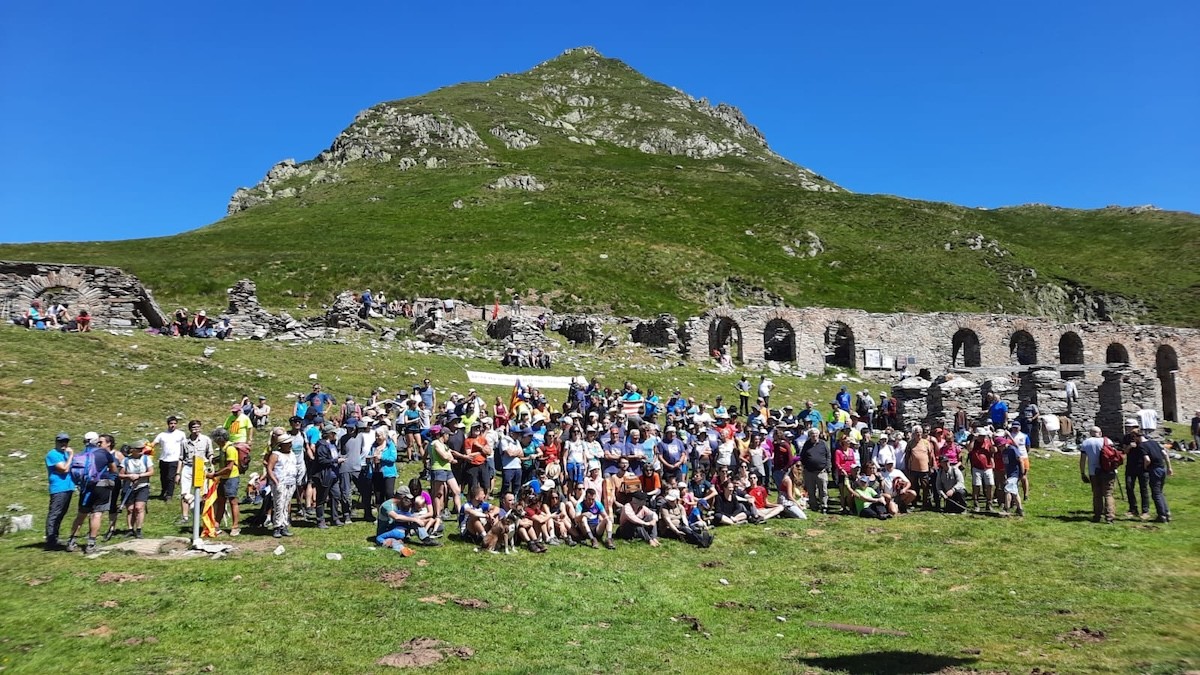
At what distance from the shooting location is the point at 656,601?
10.9 meters

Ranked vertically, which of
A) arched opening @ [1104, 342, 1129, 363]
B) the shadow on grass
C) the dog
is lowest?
the shadow on grass

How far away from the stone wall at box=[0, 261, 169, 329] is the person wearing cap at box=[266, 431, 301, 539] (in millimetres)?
22570

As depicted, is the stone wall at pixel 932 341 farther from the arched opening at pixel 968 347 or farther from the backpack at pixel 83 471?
the backpack at pixel 83 471

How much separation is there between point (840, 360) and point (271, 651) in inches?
1712

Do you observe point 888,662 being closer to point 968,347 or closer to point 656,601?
point 656,601

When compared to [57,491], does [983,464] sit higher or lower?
lower

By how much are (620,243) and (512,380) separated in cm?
4542

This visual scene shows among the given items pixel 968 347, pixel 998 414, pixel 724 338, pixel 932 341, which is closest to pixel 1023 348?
pixel 968 347

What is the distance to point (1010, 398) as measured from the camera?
85.6 ft

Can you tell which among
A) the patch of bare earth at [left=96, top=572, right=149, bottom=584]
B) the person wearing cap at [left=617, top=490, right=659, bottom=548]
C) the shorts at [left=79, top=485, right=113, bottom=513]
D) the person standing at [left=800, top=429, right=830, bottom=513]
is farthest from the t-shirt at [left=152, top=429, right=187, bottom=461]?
the person standing at [left=800, top=429, right=830, bottom=513]

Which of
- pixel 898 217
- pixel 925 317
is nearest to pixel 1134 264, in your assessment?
pixel 898 217

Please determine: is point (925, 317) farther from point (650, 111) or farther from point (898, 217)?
point (650, 111)

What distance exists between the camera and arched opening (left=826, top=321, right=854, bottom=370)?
4525 cm

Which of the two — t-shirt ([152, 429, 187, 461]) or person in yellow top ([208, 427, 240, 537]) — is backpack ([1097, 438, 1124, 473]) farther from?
t-shirt ([152, 429, 187, 461])
